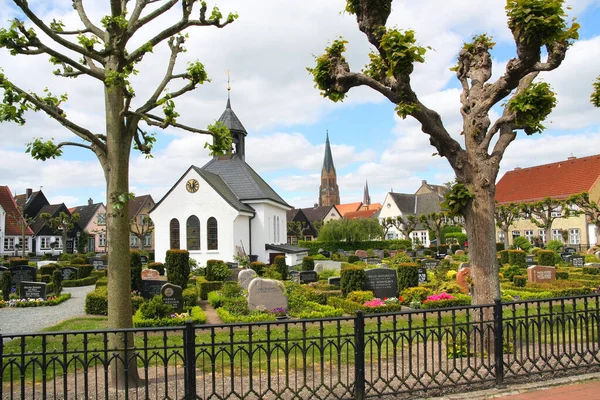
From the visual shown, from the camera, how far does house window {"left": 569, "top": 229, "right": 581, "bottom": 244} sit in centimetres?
4853

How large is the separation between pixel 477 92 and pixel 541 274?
46.1ft

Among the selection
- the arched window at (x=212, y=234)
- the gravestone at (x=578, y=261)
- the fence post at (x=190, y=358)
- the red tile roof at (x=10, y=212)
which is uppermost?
the red tile roof at (x=10, y=212)

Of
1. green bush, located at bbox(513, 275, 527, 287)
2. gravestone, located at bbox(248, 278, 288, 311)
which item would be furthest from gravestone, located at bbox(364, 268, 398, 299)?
green bush, located at bbox(513, 275, 527, 287)

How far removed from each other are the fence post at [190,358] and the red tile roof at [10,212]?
176ft

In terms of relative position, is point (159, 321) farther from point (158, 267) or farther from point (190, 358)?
point (158, 267)

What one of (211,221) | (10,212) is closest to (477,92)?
(211,221)

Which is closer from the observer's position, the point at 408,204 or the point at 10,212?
the point at 10,212

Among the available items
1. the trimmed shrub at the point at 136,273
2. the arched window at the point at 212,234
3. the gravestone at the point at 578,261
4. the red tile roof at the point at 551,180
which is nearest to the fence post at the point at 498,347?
the trimmed shrub at the point at 136,273

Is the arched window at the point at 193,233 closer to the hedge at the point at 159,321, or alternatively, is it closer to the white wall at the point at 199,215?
the white wall at the point at 199,215

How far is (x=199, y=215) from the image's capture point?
101 ft

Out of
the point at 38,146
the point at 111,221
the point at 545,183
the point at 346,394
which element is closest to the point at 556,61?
the point at 346,394

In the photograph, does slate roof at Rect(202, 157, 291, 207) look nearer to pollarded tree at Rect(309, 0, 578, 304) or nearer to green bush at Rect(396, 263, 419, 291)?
green bush at Rect(396, 263, 419, 291)

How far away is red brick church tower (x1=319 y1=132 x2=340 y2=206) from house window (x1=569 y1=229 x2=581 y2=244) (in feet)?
241

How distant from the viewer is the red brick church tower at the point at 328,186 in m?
121
